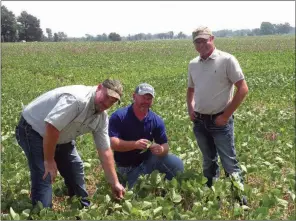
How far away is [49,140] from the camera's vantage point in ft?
11.2

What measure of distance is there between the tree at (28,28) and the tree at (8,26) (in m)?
3.48

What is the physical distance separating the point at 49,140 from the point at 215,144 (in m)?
1.73

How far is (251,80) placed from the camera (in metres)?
13.5

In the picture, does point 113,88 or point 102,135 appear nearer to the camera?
point 113,88

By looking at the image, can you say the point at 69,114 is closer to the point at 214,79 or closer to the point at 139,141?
the point at 139,141

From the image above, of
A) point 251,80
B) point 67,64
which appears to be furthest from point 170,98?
point 67,64

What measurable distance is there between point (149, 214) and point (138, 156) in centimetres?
104

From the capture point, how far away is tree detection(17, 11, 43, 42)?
70812 mm

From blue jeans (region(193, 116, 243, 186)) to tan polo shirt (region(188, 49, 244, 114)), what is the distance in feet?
0.52

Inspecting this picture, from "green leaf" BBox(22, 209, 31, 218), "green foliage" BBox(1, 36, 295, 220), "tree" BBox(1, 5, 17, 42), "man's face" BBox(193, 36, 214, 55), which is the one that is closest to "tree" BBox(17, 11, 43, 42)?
"tree" BBox(1, 5, 17, 42)

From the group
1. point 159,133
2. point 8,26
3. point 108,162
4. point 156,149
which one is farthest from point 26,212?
point 8,26

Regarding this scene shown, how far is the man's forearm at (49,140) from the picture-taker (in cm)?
338

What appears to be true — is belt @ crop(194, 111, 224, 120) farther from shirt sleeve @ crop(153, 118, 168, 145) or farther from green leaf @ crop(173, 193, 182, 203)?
green leaf @ crop(173, 193, 182, 203)

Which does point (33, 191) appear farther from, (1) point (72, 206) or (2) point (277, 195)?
(2) point (277, 195)
